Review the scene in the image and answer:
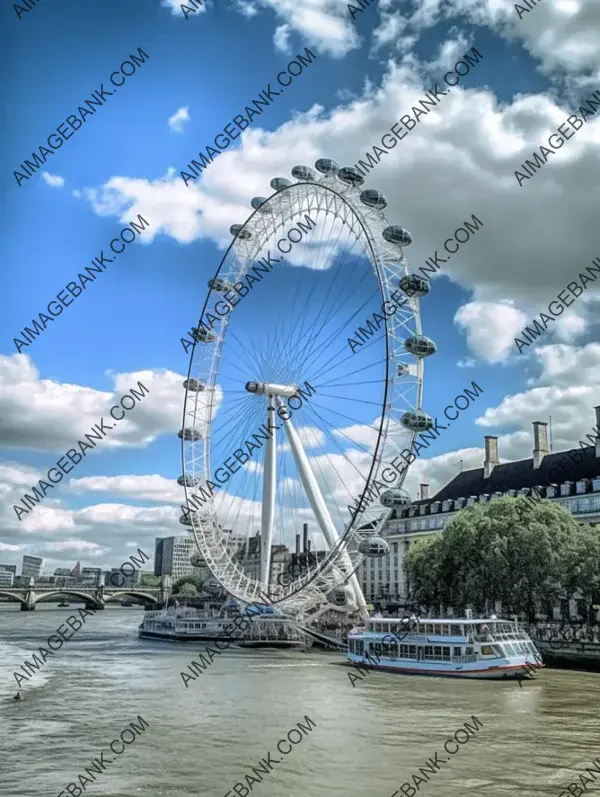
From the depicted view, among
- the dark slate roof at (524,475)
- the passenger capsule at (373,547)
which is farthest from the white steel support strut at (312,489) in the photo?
the dark slate roof at (524,475)

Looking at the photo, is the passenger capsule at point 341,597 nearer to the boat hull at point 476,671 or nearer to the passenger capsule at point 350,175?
the boat hull at point 476,671

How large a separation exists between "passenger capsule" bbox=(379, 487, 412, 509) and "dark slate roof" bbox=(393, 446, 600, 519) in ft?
96.6

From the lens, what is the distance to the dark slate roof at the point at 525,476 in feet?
241

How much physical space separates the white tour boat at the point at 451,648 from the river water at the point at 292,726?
3.41 ft

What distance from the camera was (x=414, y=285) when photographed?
38.9 m

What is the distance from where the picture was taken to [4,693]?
3069cm

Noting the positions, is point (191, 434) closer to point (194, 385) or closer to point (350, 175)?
point (194, 385)

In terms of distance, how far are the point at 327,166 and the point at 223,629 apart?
1503 inches

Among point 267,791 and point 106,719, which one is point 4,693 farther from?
point 267,791

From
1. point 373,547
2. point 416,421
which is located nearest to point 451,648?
point 373,547

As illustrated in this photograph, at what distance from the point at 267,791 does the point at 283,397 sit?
37.2m

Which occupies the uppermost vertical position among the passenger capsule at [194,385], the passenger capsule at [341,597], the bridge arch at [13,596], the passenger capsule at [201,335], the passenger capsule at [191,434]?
the passenger capsule at [201,335]

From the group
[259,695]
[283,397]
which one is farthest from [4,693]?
[283,397]

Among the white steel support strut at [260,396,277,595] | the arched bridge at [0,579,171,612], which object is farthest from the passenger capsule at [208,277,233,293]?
the arched bridge at [0,579,171,612]
